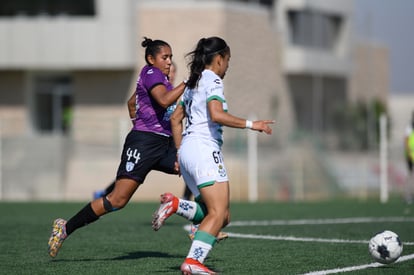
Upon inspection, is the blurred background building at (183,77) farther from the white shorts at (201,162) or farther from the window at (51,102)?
the white shorts at (201,162)

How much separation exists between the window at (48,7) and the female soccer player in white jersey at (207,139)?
2967 cm

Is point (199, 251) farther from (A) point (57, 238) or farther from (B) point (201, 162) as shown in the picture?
(A) point (57, 238)

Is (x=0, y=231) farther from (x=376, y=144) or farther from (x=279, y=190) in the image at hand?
(x=376, y=144)

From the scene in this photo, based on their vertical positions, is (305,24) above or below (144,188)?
above

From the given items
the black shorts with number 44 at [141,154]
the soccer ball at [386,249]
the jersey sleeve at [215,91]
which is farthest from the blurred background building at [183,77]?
the jersey sleeve at [215,91]

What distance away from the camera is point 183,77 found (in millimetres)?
26328

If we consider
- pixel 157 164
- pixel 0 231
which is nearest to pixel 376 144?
pixel 0 231

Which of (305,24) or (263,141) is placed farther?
(305,24)

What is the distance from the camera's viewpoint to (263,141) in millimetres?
30469

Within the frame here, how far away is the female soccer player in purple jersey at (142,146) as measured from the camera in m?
9.26

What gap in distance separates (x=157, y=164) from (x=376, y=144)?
65.3 feet

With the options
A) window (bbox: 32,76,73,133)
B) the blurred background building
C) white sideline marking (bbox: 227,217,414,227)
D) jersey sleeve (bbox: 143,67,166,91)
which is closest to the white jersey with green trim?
jersey sleeve (bbox: 143,67,166,91)

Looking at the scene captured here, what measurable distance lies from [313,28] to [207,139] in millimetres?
36125

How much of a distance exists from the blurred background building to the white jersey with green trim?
1810 centimetres
